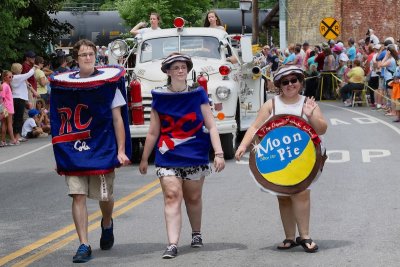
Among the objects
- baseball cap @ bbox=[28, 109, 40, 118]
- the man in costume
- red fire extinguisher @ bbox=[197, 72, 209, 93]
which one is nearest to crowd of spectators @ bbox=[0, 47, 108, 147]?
baseball cap @ bbox=[28, 109, 40, 118]

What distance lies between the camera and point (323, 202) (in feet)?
39.7

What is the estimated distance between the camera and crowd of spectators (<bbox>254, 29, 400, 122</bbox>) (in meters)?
28.9

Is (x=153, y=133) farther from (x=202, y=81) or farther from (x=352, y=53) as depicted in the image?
(x=352, y=53)

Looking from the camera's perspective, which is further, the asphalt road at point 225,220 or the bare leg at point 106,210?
the bare leg at point 106,210

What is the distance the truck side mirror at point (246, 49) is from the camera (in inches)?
734

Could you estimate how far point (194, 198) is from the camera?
920cm

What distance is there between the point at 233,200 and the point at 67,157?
4088 mm

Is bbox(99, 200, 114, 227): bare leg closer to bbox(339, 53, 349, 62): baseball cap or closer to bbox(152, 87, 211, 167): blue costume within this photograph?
bbox(152, 87, 211, 167): blue costume

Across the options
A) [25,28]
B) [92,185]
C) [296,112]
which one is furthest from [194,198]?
[25,28]

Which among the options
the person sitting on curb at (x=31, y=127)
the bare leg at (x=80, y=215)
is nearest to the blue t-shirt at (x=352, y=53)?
the person sitting on curb at (x=31, y=127)

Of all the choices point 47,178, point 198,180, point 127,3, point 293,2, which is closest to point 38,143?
point 47,178

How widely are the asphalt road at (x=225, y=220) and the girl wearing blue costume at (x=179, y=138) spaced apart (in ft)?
1.88

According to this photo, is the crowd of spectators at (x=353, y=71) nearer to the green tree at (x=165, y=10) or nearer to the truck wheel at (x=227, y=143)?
the truck wheel at (x=227, y=143)

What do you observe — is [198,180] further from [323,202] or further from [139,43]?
[139,43]
